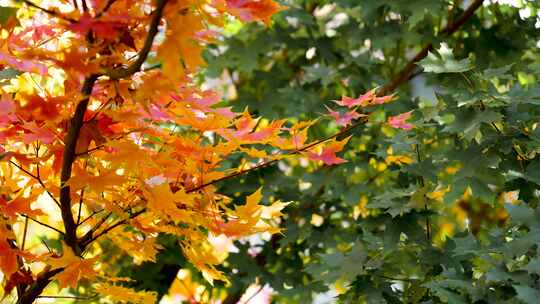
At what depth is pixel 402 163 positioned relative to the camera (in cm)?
205

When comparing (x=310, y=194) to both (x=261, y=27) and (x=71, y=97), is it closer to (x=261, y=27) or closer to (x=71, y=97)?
(x=261, y=27)

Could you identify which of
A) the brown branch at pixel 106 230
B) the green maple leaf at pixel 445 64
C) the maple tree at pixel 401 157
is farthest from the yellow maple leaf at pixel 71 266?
the green maple leaf at pixel 445 64

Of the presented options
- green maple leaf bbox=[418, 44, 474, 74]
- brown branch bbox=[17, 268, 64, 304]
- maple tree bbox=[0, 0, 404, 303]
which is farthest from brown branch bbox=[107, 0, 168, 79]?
green maple leaf bbox=[418, 44, 474, 74]

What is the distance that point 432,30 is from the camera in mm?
2424

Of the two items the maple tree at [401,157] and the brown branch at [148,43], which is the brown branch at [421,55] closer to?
the maple tree at [401,157]

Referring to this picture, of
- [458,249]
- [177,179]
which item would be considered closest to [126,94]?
[177,179]

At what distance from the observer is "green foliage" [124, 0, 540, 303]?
1544 millimetres

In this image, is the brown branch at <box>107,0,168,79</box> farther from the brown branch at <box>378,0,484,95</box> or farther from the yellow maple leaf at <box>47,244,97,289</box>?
the brown branch at <box>378,0,484,95</box>

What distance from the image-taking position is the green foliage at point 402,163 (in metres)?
1.54

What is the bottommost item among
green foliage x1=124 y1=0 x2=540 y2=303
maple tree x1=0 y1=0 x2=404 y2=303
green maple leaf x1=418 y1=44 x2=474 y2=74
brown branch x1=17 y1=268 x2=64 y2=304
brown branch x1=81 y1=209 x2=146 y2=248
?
green foliage x1=124 y1=0 x2=540 y2=303

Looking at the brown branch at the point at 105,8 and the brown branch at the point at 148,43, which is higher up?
the brown branch at the point at 105,8

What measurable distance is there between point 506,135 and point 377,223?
39 cm

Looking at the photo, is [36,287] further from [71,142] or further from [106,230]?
[71,142]

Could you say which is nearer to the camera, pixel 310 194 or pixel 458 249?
pixel 458 249
